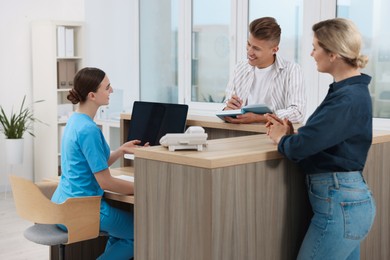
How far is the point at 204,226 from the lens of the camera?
7.07 feet

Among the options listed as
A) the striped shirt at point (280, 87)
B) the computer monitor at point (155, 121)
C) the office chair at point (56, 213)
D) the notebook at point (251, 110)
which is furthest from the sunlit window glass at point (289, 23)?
the office chair at point (56, 213)

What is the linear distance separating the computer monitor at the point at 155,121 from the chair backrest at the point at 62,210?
529 mm

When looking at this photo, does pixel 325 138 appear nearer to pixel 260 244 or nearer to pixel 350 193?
pixel 350 193

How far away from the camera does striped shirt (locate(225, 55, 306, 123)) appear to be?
3.19 meters

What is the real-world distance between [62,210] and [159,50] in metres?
3.67

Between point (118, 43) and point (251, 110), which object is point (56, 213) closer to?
point (251, 110)

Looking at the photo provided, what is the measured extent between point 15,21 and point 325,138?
5.04m

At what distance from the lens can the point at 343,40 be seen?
88.4 inches

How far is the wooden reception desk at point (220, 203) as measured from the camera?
2145 millimetres

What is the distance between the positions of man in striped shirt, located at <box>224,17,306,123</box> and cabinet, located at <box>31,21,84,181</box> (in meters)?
3.44

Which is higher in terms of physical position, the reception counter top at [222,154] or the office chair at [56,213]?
the reception counter top at [222,154]

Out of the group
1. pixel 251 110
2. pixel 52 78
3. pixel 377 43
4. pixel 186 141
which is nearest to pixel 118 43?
pixel 52 78

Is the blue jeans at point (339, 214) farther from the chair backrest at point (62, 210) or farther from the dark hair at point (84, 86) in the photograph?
the dark hair at point (84, 86)

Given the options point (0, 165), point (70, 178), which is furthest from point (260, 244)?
point (0, 165)
